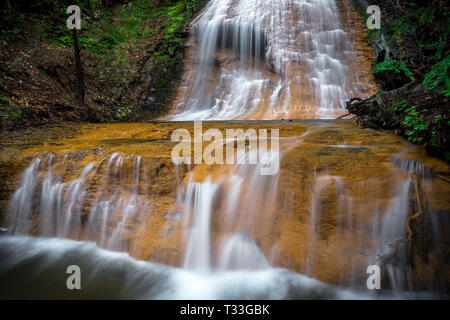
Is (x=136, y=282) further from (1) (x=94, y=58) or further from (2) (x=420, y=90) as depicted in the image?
(1) (x=94, y=58)

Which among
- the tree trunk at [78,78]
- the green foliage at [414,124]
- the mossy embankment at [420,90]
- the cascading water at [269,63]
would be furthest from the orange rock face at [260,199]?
the cascading water at [269,63]

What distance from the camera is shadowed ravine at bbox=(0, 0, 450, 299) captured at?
8.27ft

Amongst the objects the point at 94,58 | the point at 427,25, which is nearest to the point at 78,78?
the point at 94,58

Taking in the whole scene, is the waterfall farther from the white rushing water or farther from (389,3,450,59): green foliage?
(389,3,450,59): green foliage

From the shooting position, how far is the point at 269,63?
9.75m

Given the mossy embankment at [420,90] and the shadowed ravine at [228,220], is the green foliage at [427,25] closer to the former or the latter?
the mossy embankment at [420,90]

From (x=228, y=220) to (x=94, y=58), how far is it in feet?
31.5

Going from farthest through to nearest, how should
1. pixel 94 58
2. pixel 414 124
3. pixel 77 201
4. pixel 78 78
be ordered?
pixel 94 58 → pixel 78 78 → pixel 77 201 → pixel 414 124

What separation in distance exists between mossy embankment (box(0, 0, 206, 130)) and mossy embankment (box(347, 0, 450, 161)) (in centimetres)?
745

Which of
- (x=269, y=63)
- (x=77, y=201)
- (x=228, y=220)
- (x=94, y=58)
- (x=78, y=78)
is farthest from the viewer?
(x=269, y=63)

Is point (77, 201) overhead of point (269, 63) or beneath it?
beneath

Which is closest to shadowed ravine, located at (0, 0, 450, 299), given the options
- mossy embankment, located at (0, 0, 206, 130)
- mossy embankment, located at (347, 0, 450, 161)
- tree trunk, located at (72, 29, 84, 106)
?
mossy embankment, located at (347, 0, 450, 161)

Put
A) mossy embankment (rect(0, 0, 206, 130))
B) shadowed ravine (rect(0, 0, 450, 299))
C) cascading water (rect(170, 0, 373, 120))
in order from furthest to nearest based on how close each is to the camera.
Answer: cascading water (rect(170, 0, 373, 120)) < mossy embankment (rect(0, 0, 206, 130)) < shadowed ravine (rect(0, 0, 450, 299))

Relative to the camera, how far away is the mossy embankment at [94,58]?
658 centimetres
